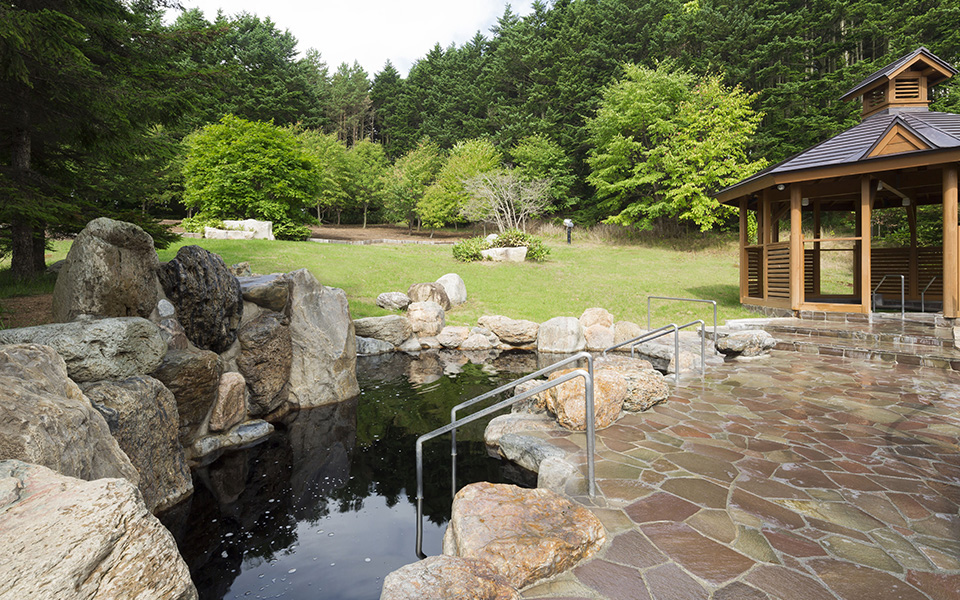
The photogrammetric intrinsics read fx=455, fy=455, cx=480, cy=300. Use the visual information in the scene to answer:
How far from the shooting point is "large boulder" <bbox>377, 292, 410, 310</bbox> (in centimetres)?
1334

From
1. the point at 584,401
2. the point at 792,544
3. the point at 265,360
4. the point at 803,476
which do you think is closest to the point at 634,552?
the point at 792,544

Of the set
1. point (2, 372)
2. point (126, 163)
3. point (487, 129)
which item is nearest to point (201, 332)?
point (2, 372)

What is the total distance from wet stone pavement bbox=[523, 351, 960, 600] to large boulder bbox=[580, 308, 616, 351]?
5.26m

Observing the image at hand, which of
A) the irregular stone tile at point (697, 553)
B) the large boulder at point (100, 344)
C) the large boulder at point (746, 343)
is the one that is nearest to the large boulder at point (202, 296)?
the large boulder at point (100, 344)

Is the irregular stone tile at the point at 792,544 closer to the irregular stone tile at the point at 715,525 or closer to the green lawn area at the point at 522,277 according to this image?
the irregular stone tile at the point at 715,525

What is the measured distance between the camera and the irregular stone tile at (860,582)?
7.68 ft

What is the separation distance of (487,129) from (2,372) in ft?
121

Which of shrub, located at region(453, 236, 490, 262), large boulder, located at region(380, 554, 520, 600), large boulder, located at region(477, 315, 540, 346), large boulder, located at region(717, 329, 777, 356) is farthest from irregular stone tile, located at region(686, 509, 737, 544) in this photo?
shrub, located at region(453, 236, 490, 262)

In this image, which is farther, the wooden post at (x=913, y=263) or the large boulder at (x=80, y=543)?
the wooden post at (x=913, y=263)

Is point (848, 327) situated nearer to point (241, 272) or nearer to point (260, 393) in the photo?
point (260, 393)

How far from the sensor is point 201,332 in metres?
6.21

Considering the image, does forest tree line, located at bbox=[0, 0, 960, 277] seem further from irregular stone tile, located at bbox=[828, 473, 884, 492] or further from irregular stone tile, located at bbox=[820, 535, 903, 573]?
irregular stone tile, located at bbox=[828, 473, 884, 492]

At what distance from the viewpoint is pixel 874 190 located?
1023cm

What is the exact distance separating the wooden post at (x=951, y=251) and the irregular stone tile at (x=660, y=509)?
30.5ft
